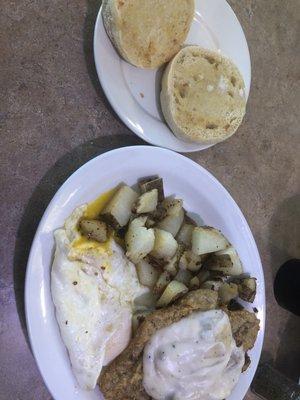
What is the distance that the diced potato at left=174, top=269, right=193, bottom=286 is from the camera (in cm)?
173

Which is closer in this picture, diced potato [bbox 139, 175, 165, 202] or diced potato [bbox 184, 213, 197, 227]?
diced potato [bbox 139, 175, 165, 202]

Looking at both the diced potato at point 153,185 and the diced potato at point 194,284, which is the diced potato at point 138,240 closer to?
the diced potato at point 153,185

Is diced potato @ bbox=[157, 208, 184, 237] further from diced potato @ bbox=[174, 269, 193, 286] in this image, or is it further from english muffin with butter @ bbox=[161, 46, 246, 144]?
english muffin with butter @ bbox=[161, 46, 246, 144]

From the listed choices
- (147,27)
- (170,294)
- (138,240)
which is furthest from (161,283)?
(147,27)

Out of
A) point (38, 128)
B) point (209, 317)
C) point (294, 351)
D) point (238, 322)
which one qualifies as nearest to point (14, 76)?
point (38, 128)

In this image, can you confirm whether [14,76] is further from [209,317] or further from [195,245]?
[209,317]

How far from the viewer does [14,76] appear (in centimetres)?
160

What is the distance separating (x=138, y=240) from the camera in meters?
1.59

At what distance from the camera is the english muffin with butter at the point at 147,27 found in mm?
1563

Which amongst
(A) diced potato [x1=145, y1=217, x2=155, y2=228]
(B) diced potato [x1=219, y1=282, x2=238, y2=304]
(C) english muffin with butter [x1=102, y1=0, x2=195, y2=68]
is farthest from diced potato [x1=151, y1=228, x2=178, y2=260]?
(C) english muffin with butter [x1=102, y1=0, x2=195, y2=68]

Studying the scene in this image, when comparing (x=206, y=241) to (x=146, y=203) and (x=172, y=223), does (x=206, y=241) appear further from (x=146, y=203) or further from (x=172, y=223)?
(x=146, y=203)

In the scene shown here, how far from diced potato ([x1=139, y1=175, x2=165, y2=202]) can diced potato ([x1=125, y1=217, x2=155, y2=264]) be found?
4.7 inches

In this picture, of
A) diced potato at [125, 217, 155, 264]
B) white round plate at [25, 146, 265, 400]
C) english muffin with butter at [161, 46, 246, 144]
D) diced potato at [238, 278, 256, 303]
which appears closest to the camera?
white round plate at [25, 146, 265, 400]

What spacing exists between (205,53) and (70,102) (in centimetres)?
52
